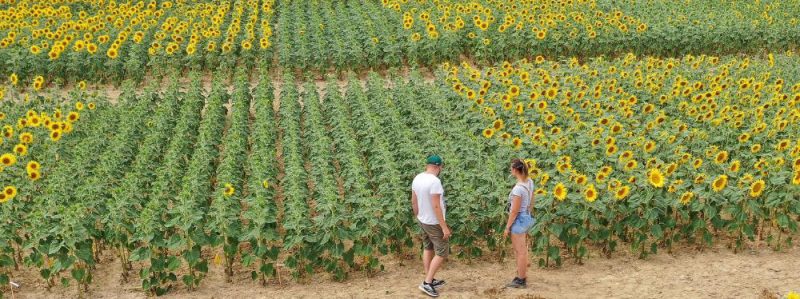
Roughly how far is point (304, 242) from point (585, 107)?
547 cm

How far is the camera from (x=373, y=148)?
430 inches

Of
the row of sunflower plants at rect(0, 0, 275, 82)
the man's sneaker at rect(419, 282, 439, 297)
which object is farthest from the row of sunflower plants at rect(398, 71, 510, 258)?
the row of sunflower plants at rect(0, 0, 275, 82)

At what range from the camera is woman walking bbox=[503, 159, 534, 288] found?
734 centimetres

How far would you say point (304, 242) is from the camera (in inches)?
329

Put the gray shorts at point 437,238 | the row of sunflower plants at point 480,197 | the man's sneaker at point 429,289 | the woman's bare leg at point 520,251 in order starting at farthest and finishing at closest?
the row of sunflower plants at point 480,197
the man's sneaker at point 429,289
the woman's bare leg at point 520,251
the gray shorts at point 437,238

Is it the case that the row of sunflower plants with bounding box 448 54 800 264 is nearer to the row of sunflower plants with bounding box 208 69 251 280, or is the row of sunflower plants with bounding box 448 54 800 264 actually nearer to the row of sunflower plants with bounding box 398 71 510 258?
the row of sunflower plants with bounding box 398 71 510 258

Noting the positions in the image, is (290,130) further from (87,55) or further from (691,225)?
(87,55)

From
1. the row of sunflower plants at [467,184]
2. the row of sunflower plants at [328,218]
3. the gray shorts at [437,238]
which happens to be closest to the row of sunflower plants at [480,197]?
the row of sunflower plants at [467,184]

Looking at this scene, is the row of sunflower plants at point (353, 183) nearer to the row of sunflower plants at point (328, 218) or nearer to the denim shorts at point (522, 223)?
the row of sunflower plants at point (328, 218)

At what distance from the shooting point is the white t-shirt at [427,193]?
727 centimetres

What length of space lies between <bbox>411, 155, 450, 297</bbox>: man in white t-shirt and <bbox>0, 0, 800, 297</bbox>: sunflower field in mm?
816

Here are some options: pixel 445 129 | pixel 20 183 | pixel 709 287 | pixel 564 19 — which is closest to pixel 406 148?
pixel 445 129

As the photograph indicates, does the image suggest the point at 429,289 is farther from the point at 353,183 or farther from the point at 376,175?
the point at 376,175

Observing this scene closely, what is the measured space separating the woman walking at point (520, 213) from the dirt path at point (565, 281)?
24 centimetres
